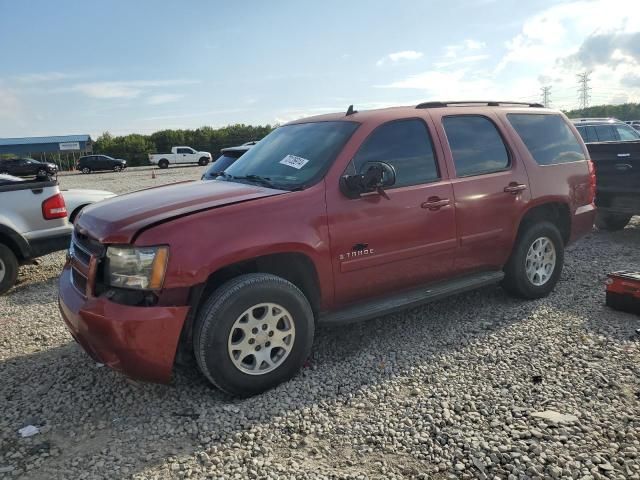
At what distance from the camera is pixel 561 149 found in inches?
207

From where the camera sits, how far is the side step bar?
12.1 ft

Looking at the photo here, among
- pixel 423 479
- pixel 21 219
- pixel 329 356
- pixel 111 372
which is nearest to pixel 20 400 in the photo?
pixel 111 372

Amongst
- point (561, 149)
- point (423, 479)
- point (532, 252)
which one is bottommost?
point (423, 479)

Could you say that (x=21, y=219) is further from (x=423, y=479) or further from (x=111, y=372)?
(x=423, y=479)

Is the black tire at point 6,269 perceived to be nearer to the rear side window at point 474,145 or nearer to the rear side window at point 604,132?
the rear side window at point 474,145

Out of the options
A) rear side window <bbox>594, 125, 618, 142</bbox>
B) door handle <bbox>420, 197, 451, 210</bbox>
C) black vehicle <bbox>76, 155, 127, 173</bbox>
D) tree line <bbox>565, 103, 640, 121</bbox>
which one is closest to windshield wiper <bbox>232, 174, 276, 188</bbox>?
door handle <bbox>420, 197, 451, 210</bbox>

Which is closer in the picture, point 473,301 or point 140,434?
point 140,434

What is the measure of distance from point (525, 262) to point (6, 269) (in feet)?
19.2

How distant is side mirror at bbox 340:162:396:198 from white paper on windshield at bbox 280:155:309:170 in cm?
39

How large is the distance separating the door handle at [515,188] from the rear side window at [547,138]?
428 millimetres

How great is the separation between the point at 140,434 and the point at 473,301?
135 inches

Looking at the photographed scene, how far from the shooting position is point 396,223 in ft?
12.7

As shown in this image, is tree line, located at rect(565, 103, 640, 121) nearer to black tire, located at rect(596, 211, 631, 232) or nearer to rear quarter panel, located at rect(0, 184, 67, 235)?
black tire, located at rect(596, 211, 631, 232)

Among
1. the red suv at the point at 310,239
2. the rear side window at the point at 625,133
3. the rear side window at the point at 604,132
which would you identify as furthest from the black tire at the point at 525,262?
the rear side window at the point at 625,133
